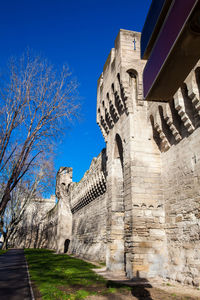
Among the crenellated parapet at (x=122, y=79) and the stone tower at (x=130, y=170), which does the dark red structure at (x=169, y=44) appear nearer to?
the stone tower at (x=130, y=170)

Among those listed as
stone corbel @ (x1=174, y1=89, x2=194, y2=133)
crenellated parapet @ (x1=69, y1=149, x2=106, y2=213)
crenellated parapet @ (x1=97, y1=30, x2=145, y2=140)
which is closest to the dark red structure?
stone corbel @ (x1=174, y1=89, x2=194, y2=133)

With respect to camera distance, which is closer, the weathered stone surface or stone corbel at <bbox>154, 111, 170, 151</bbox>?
the weathered stone surface

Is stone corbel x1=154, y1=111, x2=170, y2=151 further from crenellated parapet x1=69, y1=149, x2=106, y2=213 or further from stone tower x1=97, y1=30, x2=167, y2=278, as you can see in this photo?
crenellated parapet x1=69, y1=149, x2=106, y2=213

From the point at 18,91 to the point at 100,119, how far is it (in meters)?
5.33

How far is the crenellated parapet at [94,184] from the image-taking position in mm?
13531

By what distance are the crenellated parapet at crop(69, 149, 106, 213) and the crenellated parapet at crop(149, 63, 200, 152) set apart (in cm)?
545

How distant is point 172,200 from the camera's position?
291 inches

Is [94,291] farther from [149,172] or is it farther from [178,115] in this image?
[178,115]

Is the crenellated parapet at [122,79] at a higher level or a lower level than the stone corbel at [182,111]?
higher

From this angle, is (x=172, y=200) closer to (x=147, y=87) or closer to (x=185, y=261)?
(x=185, y=261)

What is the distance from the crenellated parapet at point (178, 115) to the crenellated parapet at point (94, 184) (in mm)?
5447

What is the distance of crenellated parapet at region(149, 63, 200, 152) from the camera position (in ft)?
20.2

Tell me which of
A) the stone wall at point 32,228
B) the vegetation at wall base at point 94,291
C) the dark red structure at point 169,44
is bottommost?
the vegetation at wall base at point 94,291

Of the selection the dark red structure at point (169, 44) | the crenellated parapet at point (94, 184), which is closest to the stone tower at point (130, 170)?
the crenellated parapet at point (94, 184)
